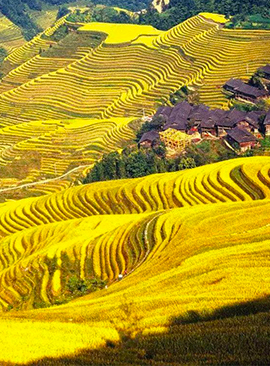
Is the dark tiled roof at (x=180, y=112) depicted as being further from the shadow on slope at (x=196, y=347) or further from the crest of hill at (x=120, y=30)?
the shadow on slope at (x=196, y=347)

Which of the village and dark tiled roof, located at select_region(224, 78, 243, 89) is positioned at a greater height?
dark tiled roof, located at select_region(224, 78, 243, 89)

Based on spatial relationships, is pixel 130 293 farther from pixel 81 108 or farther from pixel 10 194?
pixel 81 108

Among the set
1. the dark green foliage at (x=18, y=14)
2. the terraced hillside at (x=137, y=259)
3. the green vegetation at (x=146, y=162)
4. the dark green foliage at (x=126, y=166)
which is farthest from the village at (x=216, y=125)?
the dark green foliage at (x=18, y=14)

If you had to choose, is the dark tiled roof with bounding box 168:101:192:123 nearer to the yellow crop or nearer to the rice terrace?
the rice terrace

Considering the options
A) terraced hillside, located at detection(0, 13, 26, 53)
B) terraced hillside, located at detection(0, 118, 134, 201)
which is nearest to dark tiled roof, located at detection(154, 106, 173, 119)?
terraced hillside, located at detection(0, 118, 134, 201)

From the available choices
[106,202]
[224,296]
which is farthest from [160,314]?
[106,202]

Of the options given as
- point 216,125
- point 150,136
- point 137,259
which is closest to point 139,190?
point 137,259

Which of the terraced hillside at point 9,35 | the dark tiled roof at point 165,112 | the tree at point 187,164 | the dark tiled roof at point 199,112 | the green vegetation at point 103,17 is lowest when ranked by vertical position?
the tree at point 187,164

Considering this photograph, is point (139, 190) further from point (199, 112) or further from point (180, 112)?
point (180, 112)

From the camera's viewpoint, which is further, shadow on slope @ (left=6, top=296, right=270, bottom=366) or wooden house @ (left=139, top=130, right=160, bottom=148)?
wooden house @ (left=139, top=130, right=160, bottom=148)
